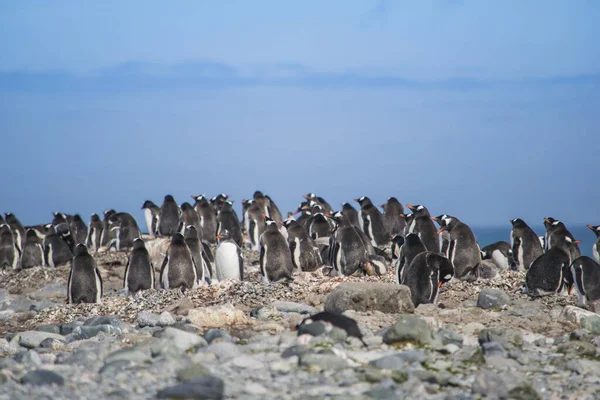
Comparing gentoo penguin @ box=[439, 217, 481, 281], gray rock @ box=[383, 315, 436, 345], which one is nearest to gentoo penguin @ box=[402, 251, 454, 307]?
gentoo penguin @ box=[439, 217, 481, 281]

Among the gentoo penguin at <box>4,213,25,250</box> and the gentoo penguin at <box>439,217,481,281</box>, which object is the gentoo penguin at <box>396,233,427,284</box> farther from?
the gentoo penguin at <box>4,213,25,250</box>

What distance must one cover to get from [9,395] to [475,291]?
7.31m

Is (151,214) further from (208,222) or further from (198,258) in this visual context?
(198,258)

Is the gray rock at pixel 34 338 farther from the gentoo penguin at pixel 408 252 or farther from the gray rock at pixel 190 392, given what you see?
the gentoo penguin at pixel 408 252

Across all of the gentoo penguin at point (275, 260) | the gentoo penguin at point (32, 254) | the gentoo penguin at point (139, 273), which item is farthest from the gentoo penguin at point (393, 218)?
the gentoo penguin at point (32, 254)

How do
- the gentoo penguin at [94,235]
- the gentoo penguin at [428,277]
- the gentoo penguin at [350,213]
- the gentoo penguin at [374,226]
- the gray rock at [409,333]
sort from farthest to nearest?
the gentoo penguin at [94,235] < the gentoo penguin at [350,213] < the gentoo penguin at [374,226] < the gentoo penguin at [428,277] < the gray rock at [409,333]

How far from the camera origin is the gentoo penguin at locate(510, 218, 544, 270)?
45.5ft

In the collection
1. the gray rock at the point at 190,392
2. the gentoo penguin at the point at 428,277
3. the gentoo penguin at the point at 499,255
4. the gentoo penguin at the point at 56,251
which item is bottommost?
the gentoo penguin at the point at 499,255

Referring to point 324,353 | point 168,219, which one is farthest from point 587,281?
point 168,219

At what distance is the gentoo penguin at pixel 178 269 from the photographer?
12031mm

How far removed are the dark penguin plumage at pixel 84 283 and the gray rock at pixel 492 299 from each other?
5539 mm

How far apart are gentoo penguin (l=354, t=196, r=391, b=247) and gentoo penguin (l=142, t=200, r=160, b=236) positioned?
22.6 feet

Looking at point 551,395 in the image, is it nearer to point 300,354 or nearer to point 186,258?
point 300,354

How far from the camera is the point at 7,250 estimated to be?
1866 centimetres
